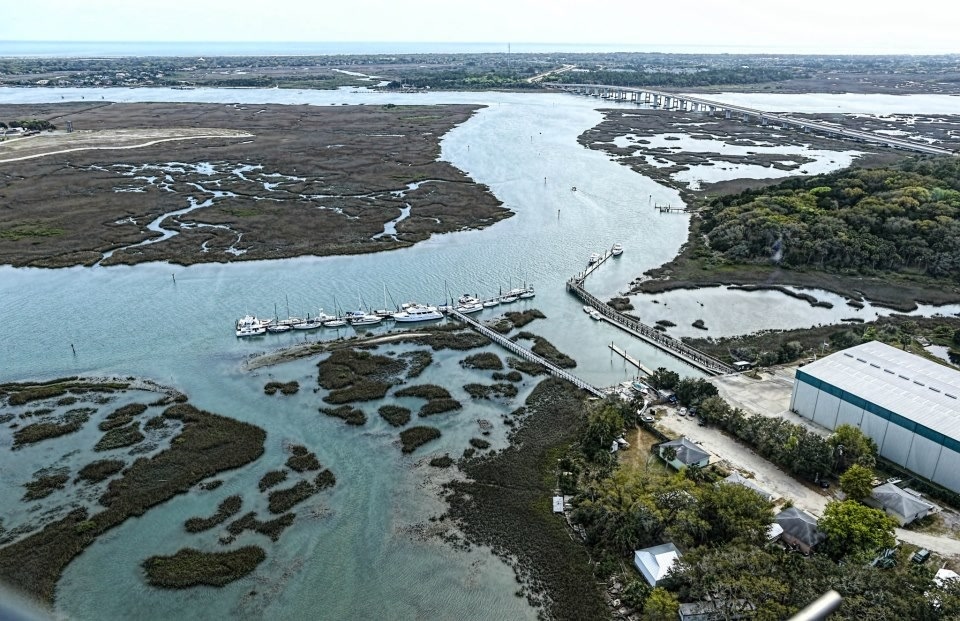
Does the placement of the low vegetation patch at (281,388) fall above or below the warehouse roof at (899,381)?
below

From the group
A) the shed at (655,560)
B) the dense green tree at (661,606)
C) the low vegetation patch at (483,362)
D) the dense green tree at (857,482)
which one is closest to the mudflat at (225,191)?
the low vegetation patch at (483,362)

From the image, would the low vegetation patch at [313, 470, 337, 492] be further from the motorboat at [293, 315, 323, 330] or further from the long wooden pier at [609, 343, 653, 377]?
the long wooden pier at [609, 343, 653, 377]

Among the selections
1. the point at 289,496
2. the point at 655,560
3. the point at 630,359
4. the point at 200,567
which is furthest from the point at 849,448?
the point at 200,567

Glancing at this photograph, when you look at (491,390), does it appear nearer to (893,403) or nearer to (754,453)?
(754,453)

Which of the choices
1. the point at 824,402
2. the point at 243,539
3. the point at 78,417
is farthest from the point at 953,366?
the point at 78,417

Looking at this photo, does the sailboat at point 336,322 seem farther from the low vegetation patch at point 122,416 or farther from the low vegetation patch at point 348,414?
the low vegetation patch at point 122,416

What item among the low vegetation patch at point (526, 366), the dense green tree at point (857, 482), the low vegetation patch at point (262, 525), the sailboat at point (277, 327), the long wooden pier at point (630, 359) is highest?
the dense green tree at point (857, 482)
